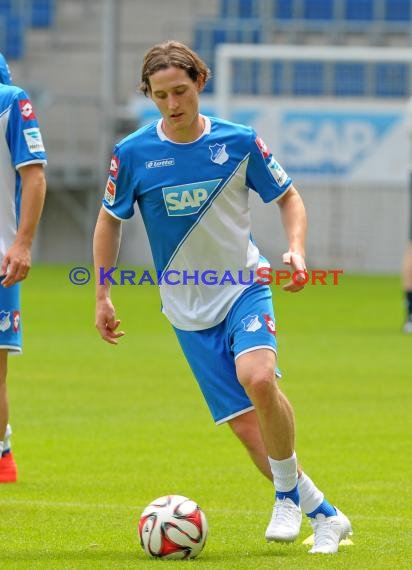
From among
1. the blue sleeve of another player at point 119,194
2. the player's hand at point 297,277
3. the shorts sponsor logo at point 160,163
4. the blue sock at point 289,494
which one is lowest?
the blue sock at point 289,494

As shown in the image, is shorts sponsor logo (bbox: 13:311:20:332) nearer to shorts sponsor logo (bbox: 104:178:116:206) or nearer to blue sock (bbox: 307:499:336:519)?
shorts sponsor logo (bbox: 104:178:116:206)

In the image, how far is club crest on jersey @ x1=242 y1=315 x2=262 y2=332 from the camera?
5.97 m

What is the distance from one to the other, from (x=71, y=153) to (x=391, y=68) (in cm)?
1028

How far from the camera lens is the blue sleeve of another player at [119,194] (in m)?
6.18

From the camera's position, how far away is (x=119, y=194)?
20.4ft

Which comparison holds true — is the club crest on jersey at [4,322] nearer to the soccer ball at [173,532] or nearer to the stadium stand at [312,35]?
the soccer ball at [173,532]

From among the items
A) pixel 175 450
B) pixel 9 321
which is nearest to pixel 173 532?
pixel 9 321

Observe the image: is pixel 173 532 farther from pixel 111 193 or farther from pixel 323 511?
pixel 111 193

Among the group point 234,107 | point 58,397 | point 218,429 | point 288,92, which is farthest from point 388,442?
point 288,92

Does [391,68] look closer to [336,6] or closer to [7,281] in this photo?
[336,6]

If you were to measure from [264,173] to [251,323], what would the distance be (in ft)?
2.27

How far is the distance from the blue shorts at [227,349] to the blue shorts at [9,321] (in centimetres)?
100

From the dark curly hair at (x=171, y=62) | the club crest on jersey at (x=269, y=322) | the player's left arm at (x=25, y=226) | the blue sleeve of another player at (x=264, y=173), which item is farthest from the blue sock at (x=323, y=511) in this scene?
the dark curly hair at (x=171, y=62)

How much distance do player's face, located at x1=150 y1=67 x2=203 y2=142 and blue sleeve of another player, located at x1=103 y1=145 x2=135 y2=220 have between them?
270 mm
